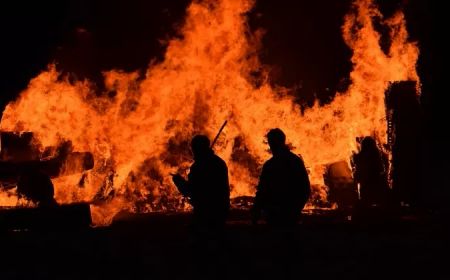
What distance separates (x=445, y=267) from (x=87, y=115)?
719cm

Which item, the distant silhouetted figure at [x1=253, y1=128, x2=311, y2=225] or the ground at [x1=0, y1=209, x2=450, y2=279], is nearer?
the distant silhouetted figure at [x1=253, y1=128, x2=311, y2=225]

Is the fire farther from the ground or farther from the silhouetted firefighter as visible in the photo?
the silhouetted firefighter

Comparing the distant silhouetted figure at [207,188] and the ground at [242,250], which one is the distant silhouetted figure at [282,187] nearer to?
the ground at [242,250]

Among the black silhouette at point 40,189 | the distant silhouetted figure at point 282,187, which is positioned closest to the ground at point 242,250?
the distant silhouetted figure at point 282,187

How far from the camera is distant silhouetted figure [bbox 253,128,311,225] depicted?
553cm

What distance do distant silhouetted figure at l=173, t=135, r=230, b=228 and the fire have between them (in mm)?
4818

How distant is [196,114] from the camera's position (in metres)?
11.1

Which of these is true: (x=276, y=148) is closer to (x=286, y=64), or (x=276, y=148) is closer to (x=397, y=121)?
(x=397, y=121)

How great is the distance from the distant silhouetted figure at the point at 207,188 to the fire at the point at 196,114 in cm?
482

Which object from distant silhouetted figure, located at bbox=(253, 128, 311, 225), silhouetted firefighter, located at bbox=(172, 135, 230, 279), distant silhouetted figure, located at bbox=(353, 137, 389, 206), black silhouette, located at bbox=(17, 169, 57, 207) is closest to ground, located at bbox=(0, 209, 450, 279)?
silhouetted firefighter, located at bbox=(172, 135, 230, 279)

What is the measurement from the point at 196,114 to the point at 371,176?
11.9ft

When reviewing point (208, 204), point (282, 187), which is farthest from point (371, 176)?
point (208, 204)

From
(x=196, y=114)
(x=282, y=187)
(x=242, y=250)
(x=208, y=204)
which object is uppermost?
(x=196, y=114)

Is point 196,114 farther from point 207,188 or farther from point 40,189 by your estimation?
point 207,188
